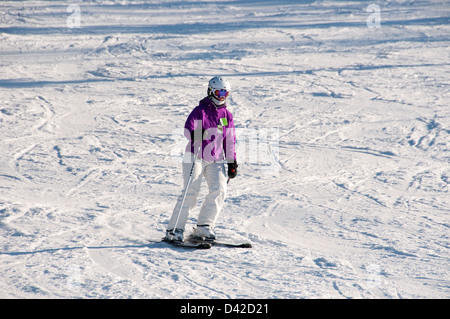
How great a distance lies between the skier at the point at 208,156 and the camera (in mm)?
4910

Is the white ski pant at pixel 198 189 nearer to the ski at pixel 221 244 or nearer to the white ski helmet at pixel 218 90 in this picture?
the ski at pixel 221 244

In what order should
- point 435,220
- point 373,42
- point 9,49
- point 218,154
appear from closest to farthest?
point 218,154 → point 435,220 → point 9,49 → point 373,42

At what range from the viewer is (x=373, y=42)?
1544 cm

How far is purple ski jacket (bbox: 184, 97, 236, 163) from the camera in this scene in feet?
16.0

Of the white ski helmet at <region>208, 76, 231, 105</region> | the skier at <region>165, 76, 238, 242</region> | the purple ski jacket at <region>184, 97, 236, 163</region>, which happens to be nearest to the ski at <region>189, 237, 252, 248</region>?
the skier at <region>165, 76, 238, 242</region>

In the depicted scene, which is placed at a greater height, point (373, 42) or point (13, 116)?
point (373, 42)

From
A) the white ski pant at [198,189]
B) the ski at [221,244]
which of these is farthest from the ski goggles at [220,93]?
the ski at [221,244]

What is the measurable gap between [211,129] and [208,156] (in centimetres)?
24

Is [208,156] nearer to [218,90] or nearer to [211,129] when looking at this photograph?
[211,129]

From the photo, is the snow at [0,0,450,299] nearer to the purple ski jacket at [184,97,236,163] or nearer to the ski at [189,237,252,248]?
the ski at [189,237,252,248]

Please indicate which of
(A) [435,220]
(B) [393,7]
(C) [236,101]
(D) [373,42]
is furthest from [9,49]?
(B) [393,7]

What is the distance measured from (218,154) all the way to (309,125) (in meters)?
4.60

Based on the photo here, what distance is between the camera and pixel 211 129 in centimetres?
495
